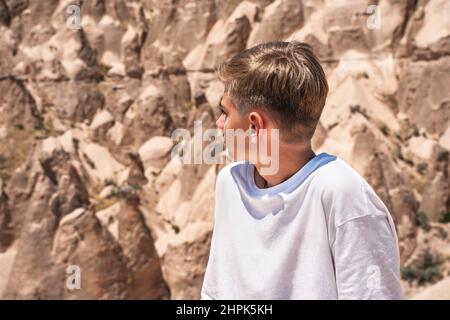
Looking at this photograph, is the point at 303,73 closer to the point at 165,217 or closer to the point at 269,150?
the point at 269,150

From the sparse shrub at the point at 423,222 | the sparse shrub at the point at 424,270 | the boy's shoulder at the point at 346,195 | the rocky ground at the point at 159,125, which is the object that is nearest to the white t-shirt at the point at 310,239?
the boy's shoulder at the point at 346,195

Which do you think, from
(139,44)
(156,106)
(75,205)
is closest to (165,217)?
(75,205)

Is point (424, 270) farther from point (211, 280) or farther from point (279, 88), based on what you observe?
point (279, 88)

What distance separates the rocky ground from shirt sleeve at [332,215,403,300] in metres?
4.38

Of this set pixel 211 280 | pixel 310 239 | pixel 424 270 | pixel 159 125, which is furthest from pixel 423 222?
pixel 310 239

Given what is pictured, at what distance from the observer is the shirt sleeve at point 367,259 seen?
36.2 inches

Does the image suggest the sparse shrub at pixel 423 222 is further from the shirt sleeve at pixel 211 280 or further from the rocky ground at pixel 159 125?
the shirt sleeve at pixel 211 280

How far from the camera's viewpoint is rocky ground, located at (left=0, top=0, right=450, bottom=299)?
7.65 metres

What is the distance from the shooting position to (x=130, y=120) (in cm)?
1511

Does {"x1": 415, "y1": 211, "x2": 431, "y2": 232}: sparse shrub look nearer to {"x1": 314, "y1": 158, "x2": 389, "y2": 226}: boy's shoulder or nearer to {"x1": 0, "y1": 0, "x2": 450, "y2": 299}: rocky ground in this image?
{"x1": 0, "y1": 0, "x2": 450, "y2": 299}: rocky ground

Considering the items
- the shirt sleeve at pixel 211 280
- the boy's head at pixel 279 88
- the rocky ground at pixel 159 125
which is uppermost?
the rocky ground at pixel 159 125

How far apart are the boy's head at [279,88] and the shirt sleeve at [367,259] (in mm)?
178

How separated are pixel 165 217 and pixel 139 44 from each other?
26.3 ft

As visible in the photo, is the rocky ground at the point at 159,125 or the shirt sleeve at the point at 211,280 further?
the rocky ground at the point at 159,125
